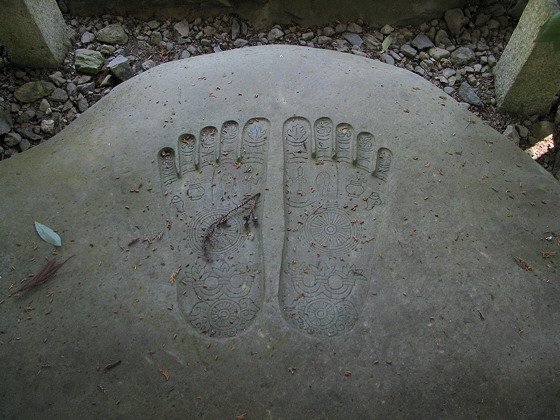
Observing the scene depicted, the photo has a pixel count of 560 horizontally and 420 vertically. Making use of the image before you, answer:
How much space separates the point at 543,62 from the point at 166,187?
183cm

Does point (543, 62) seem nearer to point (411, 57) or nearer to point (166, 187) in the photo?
point (411, 57)

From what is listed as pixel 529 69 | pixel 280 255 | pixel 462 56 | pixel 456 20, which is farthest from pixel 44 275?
pixel 456 20

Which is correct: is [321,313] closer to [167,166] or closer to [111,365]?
[111,365]

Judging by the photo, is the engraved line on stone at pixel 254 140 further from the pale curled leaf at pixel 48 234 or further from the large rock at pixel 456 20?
the large rock at pixel 456 20

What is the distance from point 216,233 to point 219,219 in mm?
51

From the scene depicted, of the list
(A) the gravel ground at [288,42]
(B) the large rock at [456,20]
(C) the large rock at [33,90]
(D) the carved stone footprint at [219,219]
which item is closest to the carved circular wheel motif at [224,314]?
(D) the carved stone footprint at [219,219]

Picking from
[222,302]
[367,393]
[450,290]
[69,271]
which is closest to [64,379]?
[69,271]

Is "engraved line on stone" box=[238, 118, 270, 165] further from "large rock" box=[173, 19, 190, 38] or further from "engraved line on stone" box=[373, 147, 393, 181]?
"large rock" box=[173, 19, 190, 38]

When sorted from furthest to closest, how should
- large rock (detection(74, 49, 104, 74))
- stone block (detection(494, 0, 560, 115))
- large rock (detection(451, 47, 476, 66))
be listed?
1. large rock (detection(451, 47, 476, 66))
2. large rock (detection(74, 49, 104, 74))
3. stone block (detection(494, 0, 560, 115))

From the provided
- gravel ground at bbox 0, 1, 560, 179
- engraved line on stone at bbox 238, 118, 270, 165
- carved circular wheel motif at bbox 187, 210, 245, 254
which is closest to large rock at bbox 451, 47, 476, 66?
gravel ground at bbox 0, 1, 560, 179

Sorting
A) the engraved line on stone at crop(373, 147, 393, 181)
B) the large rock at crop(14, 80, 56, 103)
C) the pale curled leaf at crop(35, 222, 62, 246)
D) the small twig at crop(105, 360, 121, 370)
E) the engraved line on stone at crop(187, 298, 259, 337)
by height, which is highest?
the engraved line on stone at crop(373, 147, 393, 181)

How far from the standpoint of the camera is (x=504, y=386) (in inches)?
48.3

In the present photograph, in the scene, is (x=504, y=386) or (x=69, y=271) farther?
(x=69, y=271)

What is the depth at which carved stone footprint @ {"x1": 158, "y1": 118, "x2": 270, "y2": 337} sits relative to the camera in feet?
4.53
